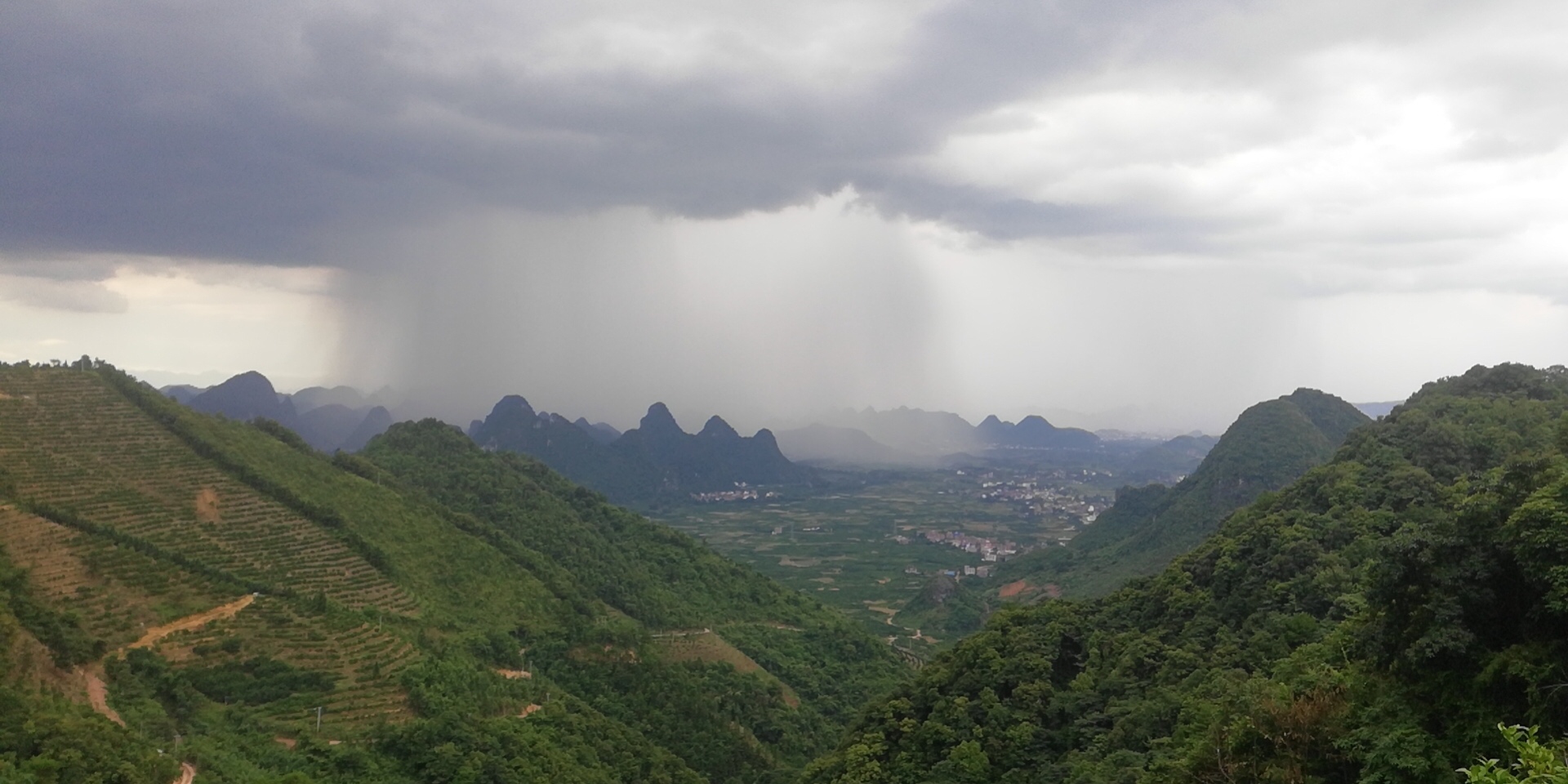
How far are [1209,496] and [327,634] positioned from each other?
72246 mm

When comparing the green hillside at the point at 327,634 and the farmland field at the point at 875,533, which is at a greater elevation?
the green hillside at the point at 327,634

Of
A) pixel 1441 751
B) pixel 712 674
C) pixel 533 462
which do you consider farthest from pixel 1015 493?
pixel 1441 751

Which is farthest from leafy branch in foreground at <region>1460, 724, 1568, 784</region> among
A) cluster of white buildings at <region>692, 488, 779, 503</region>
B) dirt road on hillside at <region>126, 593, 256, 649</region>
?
cluster of white buildings at <region>692, 488, 779, 503</region>

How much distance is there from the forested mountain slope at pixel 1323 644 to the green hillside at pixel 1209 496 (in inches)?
1531

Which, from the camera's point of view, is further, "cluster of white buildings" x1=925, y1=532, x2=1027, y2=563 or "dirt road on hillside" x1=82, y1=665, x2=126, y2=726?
"cluster of white buildings" x1=925, y1=532, x2=1027, y2=563

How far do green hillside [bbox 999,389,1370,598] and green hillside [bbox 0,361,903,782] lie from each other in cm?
3111

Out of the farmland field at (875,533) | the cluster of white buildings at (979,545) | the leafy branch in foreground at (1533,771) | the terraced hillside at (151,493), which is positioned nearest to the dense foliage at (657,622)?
the terraced hillside at (151,493)

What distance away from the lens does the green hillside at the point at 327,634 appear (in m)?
23.7

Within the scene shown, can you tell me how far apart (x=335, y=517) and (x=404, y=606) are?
22.2 ft

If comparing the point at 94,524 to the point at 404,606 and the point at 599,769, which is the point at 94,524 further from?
the point at 599,769

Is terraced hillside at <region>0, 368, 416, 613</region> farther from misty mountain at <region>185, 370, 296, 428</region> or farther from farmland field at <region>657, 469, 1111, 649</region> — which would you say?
misty mountain at <region>185, 370, 296, 428</region>

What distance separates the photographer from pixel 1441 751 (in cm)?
1091

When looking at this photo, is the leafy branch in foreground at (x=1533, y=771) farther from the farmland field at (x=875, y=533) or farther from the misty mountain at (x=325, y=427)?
the misty mountain at (x=325, y=427)

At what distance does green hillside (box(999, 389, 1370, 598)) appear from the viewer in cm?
7031
